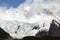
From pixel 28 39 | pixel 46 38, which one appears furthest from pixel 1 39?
pixel 46 38

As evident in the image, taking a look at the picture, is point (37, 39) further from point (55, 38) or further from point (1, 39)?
point (1, 39)

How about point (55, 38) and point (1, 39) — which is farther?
point (1, 39)

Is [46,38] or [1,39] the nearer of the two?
[46,38]

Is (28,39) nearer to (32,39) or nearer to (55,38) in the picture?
(32,39)

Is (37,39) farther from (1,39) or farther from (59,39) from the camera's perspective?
(1,39)

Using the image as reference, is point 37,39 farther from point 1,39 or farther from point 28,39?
point 1,39

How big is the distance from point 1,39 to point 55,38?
26899mm

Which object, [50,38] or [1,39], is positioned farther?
[1,39]

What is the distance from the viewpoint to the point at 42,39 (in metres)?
106

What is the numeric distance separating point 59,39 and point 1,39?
94.5ft

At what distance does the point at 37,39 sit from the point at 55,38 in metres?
8.90

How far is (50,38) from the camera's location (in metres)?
105

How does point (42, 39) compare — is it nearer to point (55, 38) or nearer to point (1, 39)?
point (55, 38)

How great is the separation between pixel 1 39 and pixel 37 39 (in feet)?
59.4
